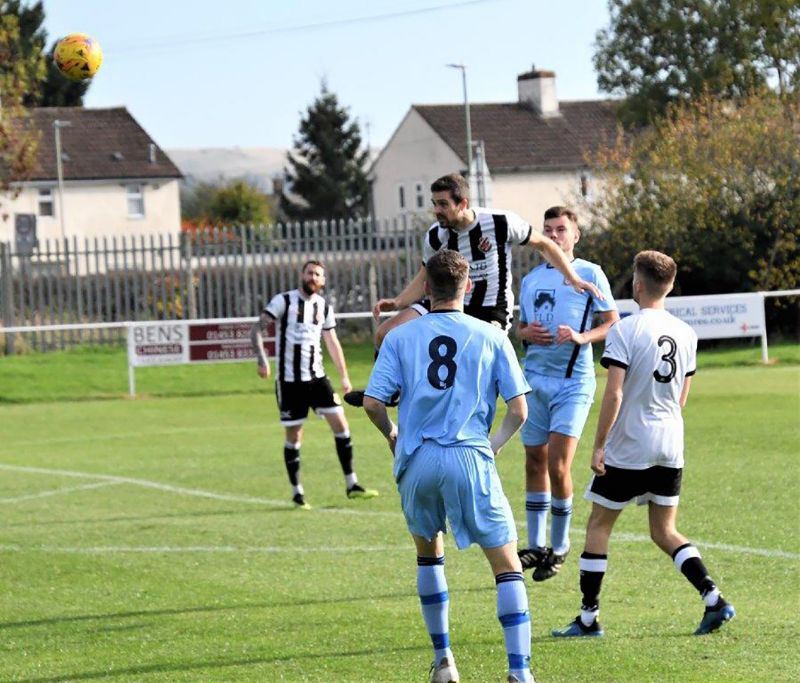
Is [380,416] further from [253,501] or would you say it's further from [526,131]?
[526,131]

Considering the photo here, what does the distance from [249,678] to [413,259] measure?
26454 millimetres

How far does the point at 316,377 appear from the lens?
1473 centimetres

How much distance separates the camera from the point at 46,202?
6975cm

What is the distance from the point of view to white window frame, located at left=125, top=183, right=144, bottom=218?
71.1 meters

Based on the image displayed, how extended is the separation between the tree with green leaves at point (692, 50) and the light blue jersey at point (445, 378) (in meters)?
49.0

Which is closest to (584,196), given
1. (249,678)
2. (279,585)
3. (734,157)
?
(734,157)

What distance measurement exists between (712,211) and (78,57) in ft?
75.6

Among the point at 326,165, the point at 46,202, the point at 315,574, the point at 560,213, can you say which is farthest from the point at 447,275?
the point at 326,165

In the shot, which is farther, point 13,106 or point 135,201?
point 135,201

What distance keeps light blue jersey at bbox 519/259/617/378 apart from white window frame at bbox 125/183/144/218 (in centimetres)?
6269

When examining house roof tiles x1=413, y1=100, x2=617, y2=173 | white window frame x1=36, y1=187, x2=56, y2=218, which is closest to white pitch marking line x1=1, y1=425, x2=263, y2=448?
house roof tiles x1=413, y1=100, x2=617, y2=173

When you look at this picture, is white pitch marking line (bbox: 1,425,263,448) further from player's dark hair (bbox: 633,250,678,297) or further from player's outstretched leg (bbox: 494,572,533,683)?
player's outstretched leg (bbox: 494,572,533,683)

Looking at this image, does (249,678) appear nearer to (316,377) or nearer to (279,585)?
(279,585)

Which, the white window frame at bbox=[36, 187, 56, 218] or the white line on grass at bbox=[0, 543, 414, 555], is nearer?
the white line on grass at bbox=[0, 543, 414, 555]
